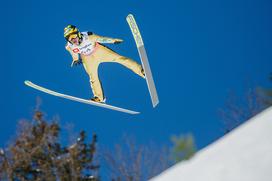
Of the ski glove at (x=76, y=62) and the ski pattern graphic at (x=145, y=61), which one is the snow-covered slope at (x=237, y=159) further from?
the ski glove at (x=76, y=62)

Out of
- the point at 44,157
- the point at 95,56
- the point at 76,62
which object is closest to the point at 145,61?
the point at 95,56

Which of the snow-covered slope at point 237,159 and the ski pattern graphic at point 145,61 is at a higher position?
the ski pattern graphic at point 145,61

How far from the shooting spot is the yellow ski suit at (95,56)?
26.0 feet

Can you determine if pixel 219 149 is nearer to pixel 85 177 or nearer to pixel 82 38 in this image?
pixel 82 38

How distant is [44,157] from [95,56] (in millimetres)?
3921

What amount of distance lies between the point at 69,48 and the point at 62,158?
3.91 m

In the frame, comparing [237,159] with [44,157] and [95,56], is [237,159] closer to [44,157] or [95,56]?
[95,56]

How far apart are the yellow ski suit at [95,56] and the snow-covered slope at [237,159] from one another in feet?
17.2

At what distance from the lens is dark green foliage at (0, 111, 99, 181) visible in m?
11.1

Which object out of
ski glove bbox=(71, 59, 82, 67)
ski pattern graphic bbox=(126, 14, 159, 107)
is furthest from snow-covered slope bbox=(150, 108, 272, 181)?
ski glove bbox=(71, 59, 82, 67)

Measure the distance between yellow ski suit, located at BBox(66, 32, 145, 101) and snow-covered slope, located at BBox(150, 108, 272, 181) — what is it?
5240 millimetres

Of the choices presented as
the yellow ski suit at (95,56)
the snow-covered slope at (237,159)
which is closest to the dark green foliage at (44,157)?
the yellow ski suit at (95,56)

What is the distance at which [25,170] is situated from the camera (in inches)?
440

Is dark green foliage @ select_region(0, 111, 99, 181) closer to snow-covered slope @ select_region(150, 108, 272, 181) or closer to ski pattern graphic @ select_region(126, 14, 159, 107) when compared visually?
ski pattern graphic @ select_region(126, 14, 159, 107)
